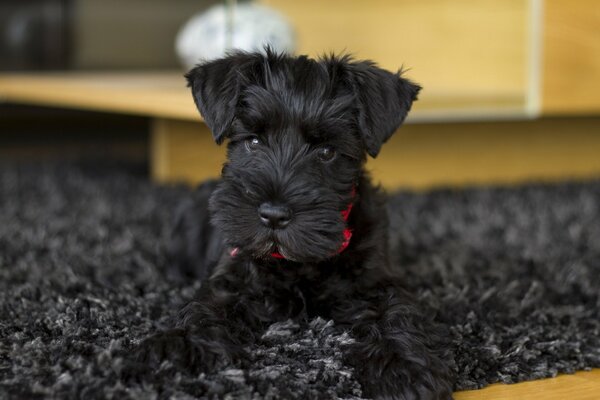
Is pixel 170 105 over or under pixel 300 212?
over

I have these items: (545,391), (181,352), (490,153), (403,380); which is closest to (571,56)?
(490,153)

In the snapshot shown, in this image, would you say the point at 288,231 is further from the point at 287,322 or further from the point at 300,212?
the point at 287,322

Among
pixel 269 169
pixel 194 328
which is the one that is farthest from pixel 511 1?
pixel 194 328

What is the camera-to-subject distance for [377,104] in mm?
1594

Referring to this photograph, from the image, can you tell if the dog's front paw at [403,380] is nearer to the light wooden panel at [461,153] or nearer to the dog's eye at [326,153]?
the dog's eye at [326,153]

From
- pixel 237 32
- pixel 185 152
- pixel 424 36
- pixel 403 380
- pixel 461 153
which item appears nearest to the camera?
pixel 403 380

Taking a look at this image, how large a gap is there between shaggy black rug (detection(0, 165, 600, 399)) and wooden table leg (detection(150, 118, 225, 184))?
0.60 feet

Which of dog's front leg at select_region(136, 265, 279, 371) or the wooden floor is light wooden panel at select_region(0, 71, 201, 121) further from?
the wooden floor

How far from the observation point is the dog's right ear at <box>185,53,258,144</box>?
1.62 m

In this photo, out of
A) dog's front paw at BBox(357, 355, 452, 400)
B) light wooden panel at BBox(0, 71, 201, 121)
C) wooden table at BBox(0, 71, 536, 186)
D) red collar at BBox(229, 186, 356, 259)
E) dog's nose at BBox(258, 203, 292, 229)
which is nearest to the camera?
dog's front paw at BBox(357, 355, 452, 400)

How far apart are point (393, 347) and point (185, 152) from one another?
2162 mm

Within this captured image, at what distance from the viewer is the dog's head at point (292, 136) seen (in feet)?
4.83

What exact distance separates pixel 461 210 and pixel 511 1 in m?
0.90

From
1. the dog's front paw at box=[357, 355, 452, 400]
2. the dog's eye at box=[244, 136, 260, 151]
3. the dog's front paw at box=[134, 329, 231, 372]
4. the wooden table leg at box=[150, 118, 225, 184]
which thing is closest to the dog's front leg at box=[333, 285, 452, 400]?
the dog's front paw at box=[357, 355, 452, 400]
